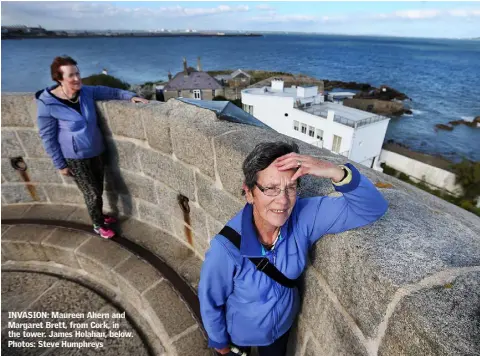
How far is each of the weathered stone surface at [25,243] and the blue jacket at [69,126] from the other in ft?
3.28

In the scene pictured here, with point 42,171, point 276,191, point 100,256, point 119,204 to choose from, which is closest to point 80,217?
point 119,204

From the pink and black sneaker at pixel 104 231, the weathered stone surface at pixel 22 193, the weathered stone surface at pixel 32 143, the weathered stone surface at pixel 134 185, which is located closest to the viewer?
the weathered stone surface at pixel 134 185

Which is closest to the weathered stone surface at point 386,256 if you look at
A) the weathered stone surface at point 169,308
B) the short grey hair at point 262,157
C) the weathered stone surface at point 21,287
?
the short grey hair at point 262,157

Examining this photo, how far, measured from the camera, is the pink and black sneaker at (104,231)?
2.99 m

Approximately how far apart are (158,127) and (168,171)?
0.41 metres

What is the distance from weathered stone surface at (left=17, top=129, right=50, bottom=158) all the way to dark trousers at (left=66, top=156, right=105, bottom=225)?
2.57ft

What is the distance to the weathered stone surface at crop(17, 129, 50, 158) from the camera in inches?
122

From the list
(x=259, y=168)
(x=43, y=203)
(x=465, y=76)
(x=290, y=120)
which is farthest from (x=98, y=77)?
(x=465, y=76)

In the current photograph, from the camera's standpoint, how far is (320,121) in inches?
1038

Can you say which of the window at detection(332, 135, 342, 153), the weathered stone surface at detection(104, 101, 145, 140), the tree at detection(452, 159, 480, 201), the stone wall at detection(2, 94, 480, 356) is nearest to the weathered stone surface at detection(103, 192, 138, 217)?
the stone wall at detection(2, 94, 480, 356)

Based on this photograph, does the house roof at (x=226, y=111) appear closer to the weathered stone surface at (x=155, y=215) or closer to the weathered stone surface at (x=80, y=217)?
the weathered stone surface at (x=155, y=215)

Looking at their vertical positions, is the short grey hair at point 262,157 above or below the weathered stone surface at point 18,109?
above

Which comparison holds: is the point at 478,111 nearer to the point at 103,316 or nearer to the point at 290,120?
the point at 290,120

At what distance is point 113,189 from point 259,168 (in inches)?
97.5
